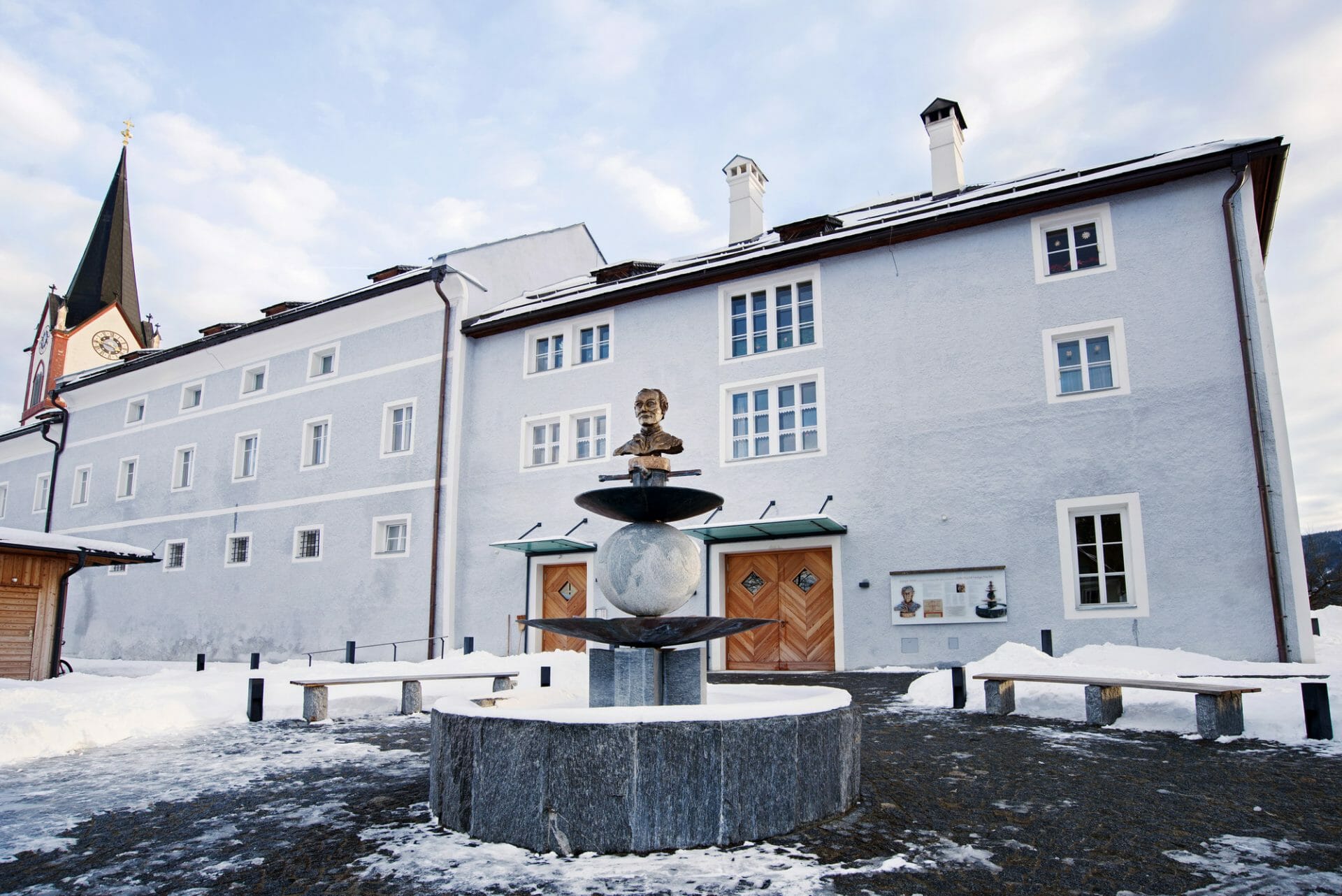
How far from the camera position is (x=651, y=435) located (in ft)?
23.4

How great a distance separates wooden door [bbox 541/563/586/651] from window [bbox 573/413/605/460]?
236 centimetres

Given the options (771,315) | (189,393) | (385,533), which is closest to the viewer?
(771,315)

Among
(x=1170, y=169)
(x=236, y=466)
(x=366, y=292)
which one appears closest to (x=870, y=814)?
(x=1170, y=169)

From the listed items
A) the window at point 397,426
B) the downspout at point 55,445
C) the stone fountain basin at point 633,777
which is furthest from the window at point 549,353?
the downspout at point 55,445

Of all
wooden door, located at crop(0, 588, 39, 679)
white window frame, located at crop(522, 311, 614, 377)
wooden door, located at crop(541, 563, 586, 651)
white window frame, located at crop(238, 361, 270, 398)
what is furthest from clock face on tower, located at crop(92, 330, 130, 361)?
wooden door, located at crop(541, 563, 586, 651)

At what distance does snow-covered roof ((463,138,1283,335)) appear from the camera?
1452cm

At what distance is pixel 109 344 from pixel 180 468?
18150 mm

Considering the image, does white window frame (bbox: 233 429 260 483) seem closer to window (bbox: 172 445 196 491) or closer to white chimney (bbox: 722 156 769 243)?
window (bbox: 172 445 196 491)

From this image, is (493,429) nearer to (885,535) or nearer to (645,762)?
(885,535)

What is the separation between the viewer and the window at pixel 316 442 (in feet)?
75.0

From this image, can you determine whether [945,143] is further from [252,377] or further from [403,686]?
[252,377]

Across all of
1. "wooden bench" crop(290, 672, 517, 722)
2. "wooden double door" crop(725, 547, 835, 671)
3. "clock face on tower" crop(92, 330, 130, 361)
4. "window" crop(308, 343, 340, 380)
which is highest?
"clock face on tower" crop(92, 330, 130, 361)

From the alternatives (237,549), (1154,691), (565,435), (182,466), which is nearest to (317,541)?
(237,549)

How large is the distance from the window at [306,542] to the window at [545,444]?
627 cm
